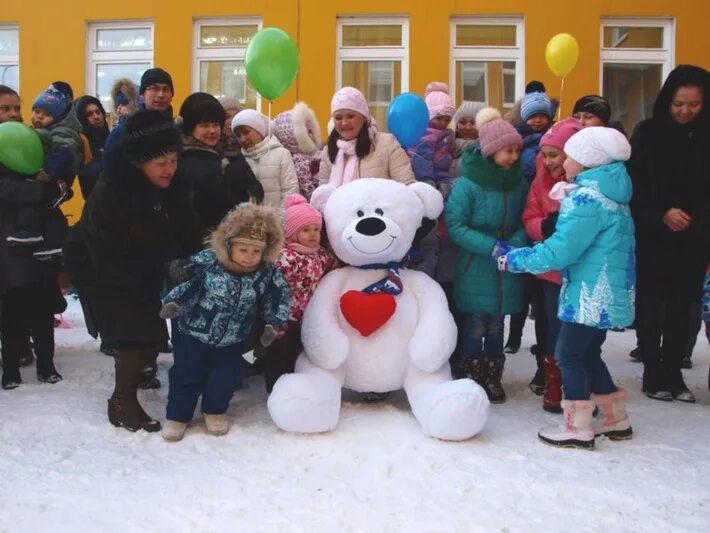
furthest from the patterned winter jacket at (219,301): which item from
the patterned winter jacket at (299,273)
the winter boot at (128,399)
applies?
the winter boot at (128,399)

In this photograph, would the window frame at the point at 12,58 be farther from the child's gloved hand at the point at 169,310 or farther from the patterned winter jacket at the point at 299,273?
the child's gloved hand at the point at 169,310

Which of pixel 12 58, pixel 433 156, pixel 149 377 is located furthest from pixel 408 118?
pixel 12 58

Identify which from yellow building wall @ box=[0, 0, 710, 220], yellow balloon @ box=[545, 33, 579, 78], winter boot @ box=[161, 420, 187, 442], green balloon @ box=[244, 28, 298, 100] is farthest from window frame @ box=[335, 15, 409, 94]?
winter boot @ box=[161, 420, 187, 442]

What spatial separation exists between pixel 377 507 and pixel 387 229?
1520mm

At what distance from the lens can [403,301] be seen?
3.81 meters

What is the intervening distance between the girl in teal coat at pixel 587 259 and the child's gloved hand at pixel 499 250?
34 cm

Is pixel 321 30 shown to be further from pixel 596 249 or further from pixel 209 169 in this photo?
pixel 596 249

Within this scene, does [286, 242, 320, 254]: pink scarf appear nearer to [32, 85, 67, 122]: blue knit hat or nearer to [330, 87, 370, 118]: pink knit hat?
[330, 87, 370, 118]: pink knit hat

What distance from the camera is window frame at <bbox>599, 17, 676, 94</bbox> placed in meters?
8.92

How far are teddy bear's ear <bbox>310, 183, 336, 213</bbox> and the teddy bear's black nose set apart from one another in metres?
0.39

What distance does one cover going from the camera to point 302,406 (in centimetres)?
334

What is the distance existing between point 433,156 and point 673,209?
152cm

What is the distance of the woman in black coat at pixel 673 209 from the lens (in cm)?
406

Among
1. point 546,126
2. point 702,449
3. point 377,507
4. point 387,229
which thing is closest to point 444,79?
point 546,126
